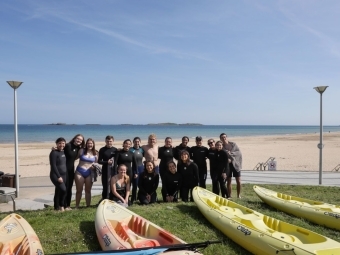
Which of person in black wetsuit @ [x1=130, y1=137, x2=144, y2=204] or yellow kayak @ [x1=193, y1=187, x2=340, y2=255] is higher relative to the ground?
person in black wetsuit @ [x1=130, y1=137, x2=144, y2=204]

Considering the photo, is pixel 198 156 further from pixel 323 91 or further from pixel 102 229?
pixel 323 91

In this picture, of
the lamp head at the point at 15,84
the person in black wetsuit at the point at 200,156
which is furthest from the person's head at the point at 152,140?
the lamp head at the point at 15,84

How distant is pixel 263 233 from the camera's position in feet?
14.6

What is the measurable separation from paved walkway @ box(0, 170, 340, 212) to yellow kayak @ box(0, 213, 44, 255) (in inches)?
108

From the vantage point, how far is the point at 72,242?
484 cm

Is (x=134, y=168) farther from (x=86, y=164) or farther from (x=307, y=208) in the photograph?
(x=307, y=208)

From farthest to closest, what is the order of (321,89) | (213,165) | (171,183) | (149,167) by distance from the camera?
(321,89), (213,165), (171,183), (149,167)

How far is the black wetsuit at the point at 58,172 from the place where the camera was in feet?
19.5

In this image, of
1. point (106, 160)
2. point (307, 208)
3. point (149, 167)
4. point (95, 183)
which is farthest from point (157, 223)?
point (95, 183)

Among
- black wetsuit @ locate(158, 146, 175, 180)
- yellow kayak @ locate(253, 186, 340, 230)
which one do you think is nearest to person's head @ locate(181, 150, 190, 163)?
black wetsuit @ locate(158, 146, 175, 180)

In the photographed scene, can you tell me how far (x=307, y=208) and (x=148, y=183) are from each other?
336 centimetres

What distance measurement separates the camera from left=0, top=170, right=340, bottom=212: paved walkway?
793 centimetres

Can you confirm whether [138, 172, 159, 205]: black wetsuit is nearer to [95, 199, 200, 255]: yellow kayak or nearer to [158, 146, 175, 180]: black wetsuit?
[158, 146, 175, 180]: black wetsuit

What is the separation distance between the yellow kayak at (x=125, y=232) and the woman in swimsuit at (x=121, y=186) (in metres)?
0.55
